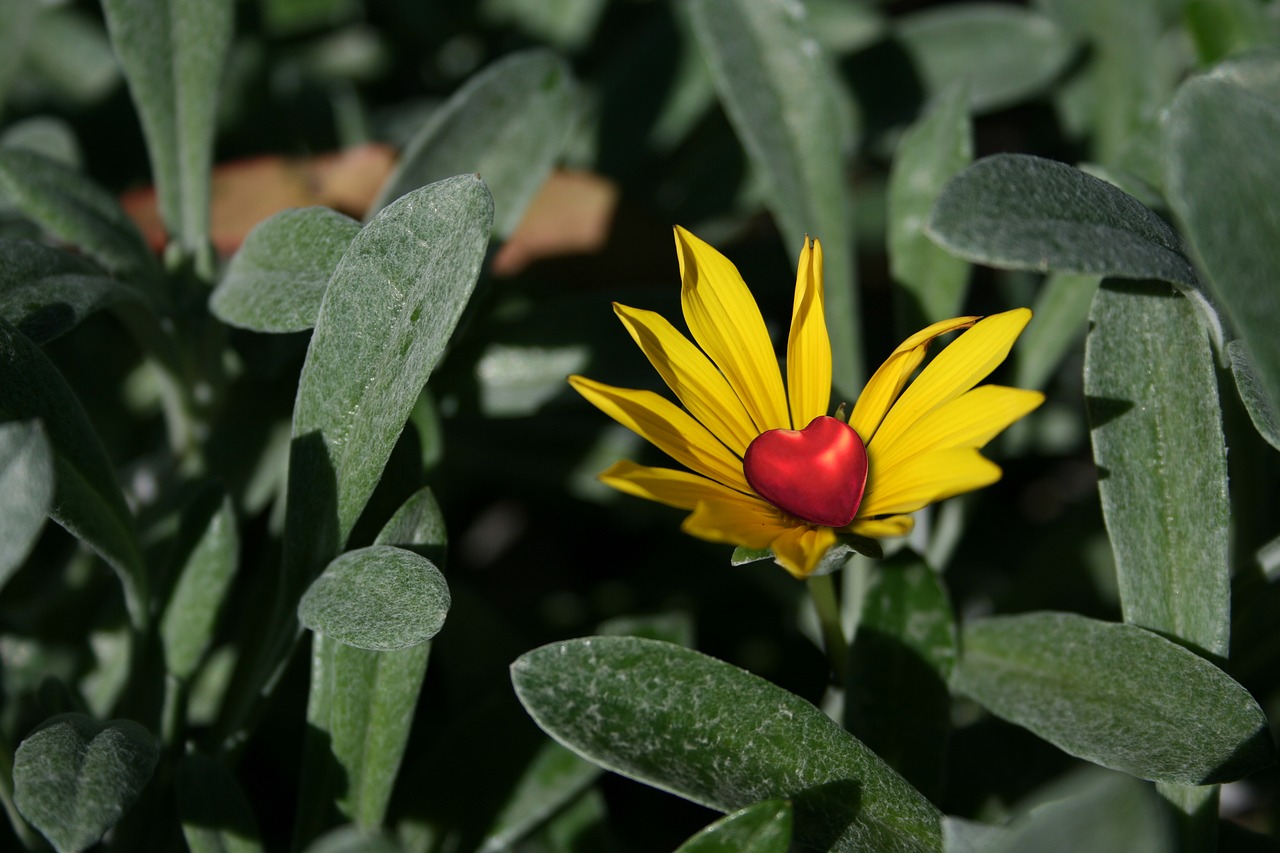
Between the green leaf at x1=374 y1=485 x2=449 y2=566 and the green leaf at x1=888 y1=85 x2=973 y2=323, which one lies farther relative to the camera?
the green leaf at x1=888 y1=85 x2=973 y2=323

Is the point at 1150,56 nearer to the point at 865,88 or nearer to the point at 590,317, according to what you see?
the point at 865,88

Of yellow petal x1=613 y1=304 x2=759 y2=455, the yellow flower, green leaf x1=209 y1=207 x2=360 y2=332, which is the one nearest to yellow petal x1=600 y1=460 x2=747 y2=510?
the yellow flower

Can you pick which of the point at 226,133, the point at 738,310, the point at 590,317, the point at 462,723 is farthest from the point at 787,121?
the point at 226,133

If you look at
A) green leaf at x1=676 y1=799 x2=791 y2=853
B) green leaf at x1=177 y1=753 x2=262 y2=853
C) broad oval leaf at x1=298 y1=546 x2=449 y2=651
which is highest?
broad oval leaf at x1=298 y1=546 x2=449 y2=651

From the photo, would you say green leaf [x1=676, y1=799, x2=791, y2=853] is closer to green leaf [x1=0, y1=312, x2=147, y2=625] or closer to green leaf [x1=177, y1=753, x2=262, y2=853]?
green leaf [x1=177, y1=753, x2=262, y2=853]

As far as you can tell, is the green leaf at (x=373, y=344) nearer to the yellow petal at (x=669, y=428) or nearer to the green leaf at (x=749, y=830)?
the yellow petal at (x=669, y=428)

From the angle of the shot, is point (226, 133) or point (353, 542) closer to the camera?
point (353, 542)
